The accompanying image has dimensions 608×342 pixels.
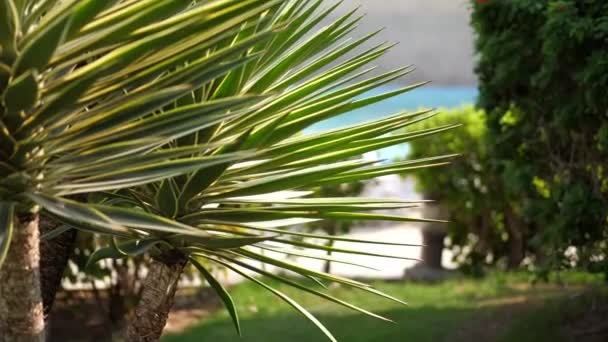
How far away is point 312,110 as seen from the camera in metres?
3.66

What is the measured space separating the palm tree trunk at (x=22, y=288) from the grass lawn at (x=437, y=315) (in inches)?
155

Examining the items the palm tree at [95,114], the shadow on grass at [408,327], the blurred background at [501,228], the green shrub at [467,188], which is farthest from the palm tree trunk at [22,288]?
the green shrub at [467,188]

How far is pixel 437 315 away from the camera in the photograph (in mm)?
7109

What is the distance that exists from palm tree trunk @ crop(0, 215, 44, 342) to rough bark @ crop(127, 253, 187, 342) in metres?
0.64

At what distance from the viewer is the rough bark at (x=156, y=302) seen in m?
3.50

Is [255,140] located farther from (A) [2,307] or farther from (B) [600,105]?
(B) [600,105]

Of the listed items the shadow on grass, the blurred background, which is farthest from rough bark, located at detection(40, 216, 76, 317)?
the shadow on grass

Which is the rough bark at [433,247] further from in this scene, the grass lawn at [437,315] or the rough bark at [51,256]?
the rough bark at [51,256]

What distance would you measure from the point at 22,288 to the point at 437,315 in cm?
459

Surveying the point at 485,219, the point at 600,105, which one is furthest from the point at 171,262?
the point at 485,219

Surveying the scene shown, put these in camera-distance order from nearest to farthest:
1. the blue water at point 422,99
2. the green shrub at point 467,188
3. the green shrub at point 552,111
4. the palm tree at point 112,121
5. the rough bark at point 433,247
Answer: the palm tree at point 112,121, the green shrub at point 552,111, the green shrub at point 467,188, the rough bark at point 433,247, the blue water at point 422,99

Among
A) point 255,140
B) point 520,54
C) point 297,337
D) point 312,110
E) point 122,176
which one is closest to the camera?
point 122,176

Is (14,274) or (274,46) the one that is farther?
(274,46)

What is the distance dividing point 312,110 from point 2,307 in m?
1.24
